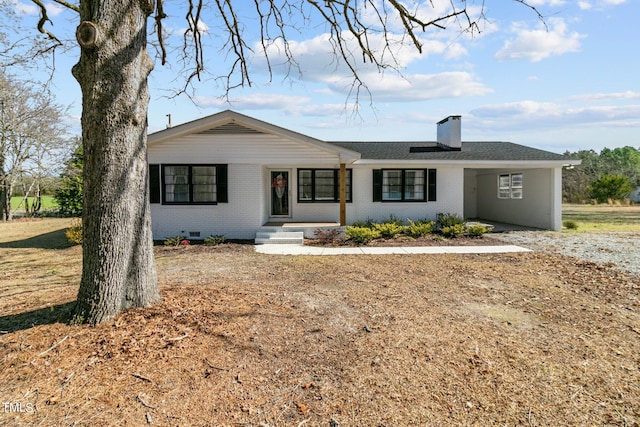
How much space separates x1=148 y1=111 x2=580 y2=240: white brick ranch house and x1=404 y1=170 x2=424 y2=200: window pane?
0.13 ft

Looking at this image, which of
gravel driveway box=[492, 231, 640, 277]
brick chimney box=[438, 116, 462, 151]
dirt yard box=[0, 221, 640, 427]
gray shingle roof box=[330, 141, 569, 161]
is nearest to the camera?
dirt yard box=[0, 221, 640, 427]

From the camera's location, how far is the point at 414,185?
15742 millimetres

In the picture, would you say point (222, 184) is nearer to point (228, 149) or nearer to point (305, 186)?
point (228, 149)

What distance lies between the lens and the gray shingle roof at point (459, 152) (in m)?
15.2

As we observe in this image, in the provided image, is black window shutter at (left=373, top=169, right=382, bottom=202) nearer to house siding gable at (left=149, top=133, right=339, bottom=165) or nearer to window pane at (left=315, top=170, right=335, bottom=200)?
window pane at (left=315, top=170, right=335, bottom=200)

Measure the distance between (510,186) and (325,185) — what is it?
28.2ft

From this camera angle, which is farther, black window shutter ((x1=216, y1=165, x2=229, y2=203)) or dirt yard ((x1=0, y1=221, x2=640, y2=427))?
black window shutter ((x1=216, y1=165, x2=229, y2=203))

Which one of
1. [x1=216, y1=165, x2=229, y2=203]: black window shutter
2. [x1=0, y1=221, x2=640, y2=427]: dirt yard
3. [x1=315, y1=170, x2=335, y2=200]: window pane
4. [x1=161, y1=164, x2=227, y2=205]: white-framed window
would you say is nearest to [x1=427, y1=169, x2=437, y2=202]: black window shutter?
A: [x1=315, y1=170, x2=335, y2=200]: window pane

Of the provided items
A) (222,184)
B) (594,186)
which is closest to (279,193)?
(222,184)

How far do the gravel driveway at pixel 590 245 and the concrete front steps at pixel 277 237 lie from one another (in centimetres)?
664

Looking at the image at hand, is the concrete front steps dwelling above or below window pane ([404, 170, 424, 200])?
below

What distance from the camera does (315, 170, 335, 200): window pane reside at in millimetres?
15750

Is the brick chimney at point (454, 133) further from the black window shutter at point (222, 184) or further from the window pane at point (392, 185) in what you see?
the black window shutter at point (222, 184)

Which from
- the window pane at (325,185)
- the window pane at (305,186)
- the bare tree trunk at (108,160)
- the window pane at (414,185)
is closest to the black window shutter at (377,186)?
the window pane at (414,185)
